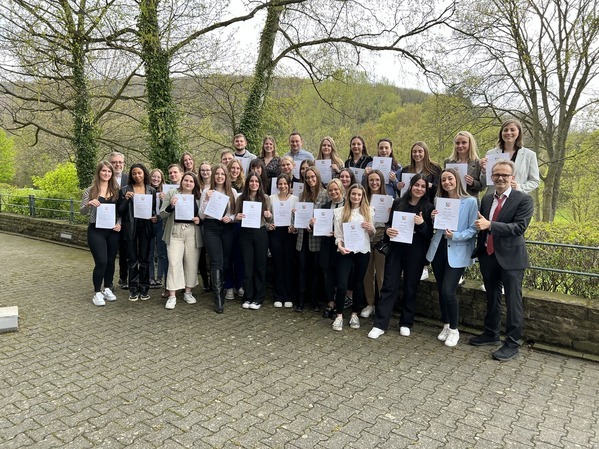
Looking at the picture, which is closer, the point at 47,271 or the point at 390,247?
the point at 390,247

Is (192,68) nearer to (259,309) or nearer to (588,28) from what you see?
(259,309)

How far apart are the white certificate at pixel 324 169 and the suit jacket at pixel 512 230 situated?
108 inches

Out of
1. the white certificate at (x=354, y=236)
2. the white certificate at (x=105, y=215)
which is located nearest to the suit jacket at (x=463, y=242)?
the white certificate at (x=354, y=236)

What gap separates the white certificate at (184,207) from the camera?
6.31 metres

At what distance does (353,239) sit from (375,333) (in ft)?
4.04

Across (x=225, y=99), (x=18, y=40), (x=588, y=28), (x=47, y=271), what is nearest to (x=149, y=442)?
(x=47, y=271)

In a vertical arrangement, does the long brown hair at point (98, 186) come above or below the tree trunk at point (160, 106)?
below

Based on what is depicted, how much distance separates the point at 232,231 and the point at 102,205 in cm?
199

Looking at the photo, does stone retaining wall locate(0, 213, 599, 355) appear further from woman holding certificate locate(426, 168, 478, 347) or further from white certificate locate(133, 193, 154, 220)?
white certificate locate(133, 193, 154, 220)

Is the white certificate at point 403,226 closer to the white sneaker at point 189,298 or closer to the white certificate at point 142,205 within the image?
the white sneaker at point 189,298

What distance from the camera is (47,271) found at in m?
9.17

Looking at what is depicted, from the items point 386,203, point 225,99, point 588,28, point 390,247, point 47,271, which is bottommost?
point 47,271

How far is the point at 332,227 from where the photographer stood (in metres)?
5.70

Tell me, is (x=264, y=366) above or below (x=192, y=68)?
below
